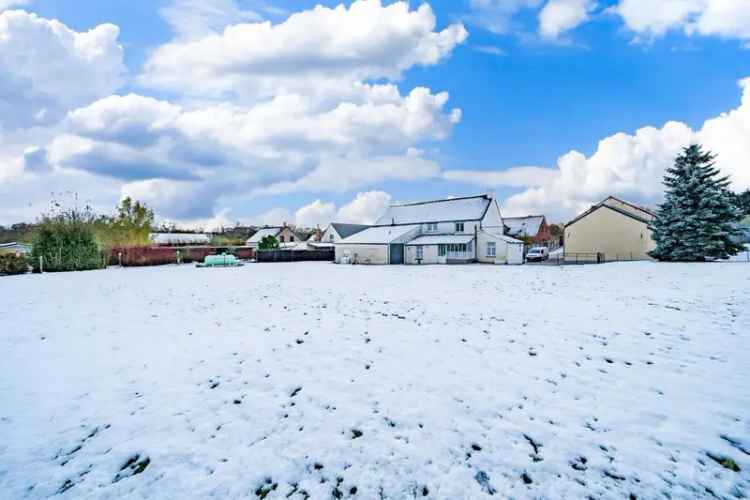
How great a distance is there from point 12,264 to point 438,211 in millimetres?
37152

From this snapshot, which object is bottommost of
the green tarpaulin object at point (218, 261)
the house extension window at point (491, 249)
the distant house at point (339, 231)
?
the green tarpaulin object at point (218, 261)

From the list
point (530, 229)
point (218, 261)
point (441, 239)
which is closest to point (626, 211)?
point (441, 239)

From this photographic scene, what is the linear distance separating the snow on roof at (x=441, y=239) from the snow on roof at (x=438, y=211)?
2.09m

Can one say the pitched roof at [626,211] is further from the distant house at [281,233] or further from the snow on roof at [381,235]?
the distant house at [281,233]

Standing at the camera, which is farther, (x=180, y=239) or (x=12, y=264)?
(x=180, y=239)

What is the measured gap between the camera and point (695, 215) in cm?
2703

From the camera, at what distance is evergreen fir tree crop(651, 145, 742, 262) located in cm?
2669

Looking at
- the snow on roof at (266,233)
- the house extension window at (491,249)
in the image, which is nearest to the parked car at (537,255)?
the house extension window at (491,249)

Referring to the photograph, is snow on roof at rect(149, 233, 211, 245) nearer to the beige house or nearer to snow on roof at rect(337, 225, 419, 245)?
snow on roof at rect(337, 225, 419, 245)

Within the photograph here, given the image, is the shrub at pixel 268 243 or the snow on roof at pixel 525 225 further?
the snow on roof at pixel 525 225

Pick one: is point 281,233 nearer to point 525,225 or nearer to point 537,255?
point 525,225

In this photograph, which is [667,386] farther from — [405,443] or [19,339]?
[19,339]

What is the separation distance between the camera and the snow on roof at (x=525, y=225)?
58.4m

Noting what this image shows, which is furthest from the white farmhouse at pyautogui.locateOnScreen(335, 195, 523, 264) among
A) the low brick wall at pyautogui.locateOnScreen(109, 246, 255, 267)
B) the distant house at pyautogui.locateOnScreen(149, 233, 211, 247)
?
the distant house at pyautogui.locateOnScreen(149, 233, 211, 247)
